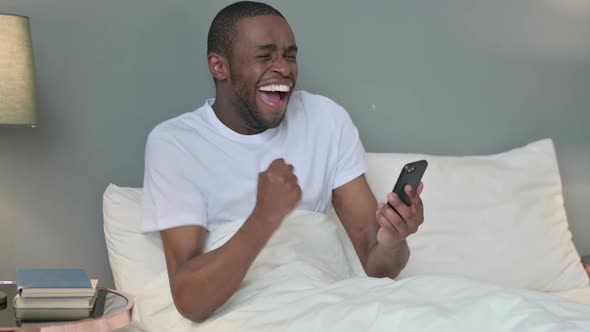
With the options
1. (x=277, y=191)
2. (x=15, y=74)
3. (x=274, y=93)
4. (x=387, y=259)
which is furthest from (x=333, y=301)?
(x=15, y=74)

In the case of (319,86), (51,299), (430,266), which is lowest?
(430,266)

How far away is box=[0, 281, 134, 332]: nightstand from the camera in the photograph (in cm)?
178

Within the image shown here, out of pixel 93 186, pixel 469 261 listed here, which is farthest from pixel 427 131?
pixel 93 186

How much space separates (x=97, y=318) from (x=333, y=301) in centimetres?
51

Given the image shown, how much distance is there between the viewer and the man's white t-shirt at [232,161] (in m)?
1.98

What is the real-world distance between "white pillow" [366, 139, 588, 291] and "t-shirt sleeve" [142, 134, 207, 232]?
24.4 inches

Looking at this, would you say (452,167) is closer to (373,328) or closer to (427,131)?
(427,131)

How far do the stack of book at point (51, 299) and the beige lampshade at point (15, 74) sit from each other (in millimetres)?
374

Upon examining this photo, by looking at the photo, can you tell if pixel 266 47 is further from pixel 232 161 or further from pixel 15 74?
pixel 15 74

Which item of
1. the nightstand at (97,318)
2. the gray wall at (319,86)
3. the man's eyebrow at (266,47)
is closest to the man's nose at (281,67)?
the man's eyebrow at (266,47)

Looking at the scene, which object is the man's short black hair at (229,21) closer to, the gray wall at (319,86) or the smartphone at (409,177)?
the gray wall at (319,86)

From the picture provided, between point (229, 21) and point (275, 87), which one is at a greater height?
point (229, 21)

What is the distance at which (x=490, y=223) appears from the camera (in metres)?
2.48

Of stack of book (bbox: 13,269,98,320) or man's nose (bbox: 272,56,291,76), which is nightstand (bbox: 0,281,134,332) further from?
man's nose (bbox: 272,56,291,76)
